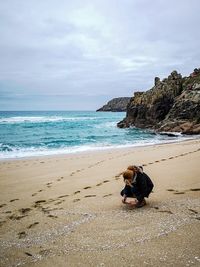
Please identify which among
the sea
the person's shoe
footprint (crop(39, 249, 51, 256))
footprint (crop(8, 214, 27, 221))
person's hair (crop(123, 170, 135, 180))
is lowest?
the sea

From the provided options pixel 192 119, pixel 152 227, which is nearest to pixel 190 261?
pixel 152 227

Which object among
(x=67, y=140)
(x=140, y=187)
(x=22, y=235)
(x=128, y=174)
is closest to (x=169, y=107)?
(x=67, y=140)

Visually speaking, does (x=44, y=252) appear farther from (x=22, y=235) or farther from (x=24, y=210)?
(x=24, y=210)

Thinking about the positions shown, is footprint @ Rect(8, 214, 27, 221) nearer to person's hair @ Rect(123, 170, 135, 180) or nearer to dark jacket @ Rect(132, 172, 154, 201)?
person's hair @ Rect(123, 170, 135, 180)

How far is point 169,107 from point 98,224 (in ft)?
148

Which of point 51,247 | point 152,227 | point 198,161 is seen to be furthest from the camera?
point 198,161

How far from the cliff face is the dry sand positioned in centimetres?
2719

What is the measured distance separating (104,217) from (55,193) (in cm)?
308

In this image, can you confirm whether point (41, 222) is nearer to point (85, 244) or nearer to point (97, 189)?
point (85, 244)

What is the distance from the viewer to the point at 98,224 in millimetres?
6043

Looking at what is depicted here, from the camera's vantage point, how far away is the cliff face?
1475 inches

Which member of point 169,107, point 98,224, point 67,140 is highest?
point 169,107

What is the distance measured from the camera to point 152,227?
5617mm

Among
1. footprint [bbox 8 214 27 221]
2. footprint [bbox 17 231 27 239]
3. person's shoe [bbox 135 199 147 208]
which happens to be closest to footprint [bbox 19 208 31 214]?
footprint [bbox 8 214 27 221]
